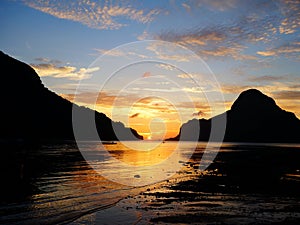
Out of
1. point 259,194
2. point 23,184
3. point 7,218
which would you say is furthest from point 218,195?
point 23,184

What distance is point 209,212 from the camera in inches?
808

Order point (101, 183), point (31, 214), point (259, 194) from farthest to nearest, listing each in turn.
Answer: point (101, 183)
point (259, 194)
point (31, 214)

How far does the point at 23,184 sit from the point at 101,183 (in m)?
9.17

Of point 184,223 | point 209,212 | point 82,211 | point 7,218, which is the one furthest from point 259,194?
point 7,218

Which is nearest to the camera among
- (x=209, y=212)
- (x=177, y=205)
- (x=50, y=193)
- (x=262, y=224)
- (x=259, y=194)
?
(x=262, y=224)

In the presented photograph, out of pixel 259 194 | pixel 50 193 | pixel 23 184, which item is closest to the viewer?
pixel 50 193

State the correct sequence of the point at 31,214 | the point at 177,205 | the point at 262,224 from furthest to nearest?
the point at 177,205 → the point at 31,214 → the point at 262,224

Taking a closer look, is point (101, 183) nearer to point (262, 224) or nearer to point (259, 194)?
point (259, 194)

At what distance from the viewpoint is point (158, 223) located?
17.7 meters

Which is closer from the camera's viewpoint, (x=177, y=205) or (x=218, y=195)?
(x=177, y=205)

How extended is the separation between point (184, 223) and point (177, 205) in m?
5.32

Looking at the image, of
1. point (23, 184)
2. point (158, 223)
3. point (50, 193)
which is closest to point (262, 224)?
point (158, 223)

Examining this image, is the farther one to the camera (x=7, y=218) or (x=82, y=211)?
(x=82, y=211)

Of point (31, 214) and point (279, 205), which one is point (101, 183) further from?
point (279, 205)
